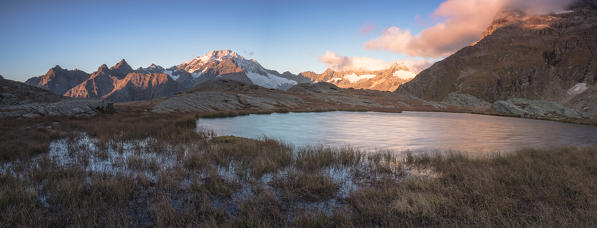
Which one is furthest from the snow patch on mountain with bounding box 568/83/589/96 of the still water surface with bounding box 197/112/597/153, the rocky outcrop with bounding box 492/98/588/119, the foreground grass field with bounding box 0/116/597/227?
the foreground grass field with bounding box 0/116/597/227

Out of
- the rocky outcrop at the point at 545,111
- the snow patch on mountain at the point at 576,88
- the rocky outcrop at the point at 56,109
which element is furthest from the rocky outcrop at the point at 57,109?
the snow patch on mountain at the point at 576,88

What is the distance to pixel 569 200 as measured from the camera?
704 cm

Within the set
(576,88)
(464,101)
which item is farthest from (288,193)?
(576,88)

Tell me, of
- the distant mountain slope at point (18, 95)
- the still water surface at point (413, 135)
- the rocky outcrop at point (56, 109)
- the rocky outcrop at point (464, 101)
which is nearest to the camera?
the still water surface at point (413, 135)

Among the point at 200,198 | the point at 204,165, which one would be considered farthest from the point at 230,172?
the point at 200,198

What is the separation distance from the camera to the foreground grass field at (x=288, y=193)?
6074mm

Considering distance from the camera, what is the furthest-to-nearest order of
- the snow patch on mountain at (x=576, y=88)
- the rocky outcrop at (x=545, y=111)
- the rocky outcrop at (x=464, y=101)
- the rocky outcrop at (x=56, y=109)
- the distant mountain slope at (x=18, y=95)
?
the rocky outcrop at (x=464, y=101), the snow patch on mountain at (x=576, y=88), the rocky outcrop at (x=545, y=111), the distant mountain slope at (x=18, y=95), the rocky outcrop at (x=56, y=109)

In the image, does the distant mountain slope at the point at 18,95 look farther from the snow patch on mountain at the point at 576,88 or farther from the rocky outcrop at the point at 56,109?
the snow patch on mountain at the point at 576,88

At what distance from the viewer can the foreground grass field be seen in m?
6.07

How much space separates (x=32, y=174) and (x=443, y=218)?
44.3ft

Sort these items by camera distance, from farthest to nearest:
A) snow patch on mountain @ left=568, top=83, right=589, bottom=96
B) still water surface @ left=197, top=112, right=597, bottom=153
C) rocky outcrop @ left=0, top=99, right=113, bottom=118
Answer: snow patch on mountain @ left=568, top=83, right=589, bottom=96, rocky outcrop @ left=0, top=99, right=113, bottom=118, still water surface @ left=197, top=112, right=597, bottom=153

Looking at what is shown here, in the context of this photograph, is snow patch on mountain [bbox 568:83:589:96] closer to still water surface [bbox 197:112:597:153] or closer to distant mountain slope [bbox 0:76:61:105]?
still water surface [bbox 197:112:597:153]

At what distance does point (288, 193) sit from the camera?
7844mm

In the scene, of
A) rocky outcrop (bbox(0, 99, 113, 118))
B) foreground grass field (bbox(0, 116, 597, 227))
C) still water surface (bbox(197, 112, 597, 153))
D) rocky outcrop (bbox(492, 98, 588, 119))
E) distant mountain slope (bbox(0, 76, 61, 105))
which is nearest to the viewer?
foreground grass field (bbox(0, 116, 597, 227))
